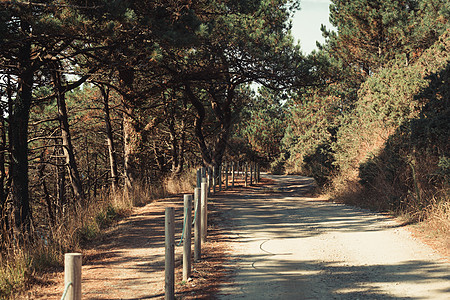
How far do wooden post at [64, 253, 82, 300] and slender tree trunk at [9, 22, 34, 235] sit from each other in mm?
7960

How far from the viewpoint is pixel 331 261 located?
7.92 m

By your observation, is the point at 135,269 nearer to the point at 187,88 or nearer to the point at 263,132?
the point at 187,88

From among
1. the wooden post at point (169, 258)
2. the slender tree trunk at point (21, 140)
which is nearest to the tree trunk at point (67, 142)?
the slender tree trunk at point (21, 140)

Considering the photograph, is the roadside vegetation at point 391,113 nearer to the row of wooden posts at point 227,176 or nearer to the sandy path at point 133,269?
the sandy path at point 133,269

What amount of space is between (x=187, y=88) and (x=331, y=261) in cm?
1418

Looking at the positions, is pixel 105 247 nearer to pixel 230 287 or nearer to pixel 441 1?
pixel 230 287

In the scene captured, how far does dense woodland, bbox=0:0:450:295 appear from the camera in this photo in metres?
10.3

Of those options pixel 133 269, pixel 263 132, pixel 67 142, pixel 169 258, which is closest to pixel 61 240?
pixel 133 269

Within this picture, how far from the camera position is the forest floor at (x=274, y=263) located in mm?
6301

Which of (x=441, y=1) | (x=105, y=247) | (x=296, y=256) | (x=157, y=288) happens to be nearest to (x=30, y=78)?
(x=105, y=247)

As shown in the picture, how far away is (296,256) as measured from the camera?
8.29 meters

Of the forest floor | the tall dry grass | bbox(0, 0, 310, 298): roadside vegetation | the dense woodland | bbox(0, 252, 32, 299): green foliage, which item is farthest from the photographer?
the dense woodland

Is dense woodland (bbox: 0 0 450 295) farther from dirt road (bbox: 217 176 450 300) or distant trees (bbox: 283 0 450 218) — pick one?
dirt road (bbox: 217 176 450 300)

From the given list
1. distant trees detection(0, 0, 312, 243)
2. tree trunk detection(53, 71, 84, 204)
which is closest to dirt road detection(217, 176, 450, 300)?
distant trees detection(0, 0, 312, 243)
